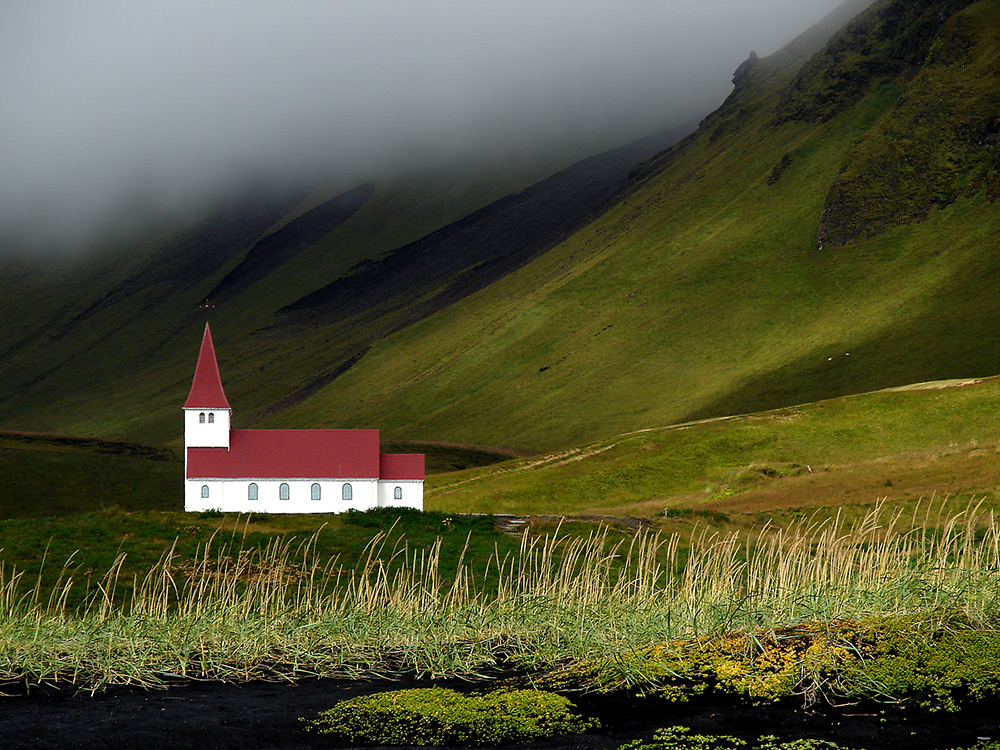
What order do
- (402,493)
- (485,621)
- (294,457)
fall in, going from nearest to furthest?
(485,621), (294,457), (402,493)

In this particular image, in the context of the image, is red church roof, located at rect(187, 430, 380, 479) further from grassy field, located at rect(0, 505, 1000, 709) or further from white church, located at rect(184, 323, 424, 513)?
grassy field, located at rect(0, 505, 1000, 709)

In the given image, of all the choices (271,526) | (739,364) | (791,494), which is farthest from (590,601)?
(739,364)

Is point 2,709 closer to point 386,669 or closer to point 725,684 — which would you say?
point 386,669

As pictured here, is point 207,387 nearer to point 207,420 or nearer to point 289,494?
point 207,420

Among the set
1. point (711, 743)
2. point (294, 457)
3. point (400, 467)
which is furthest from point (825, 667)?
point (400, 467)

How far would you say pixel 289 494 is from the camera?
68.4 m

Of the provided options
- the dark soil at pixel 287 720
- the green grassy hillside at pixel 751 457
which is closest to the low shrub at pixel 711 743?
the dark soil at pixel 287 720

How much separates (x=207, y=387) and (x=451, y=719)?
6180 centimetres

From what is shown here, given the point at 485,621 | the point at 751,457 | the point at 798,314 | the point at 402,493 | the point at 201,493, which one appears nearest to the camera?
the point at 485,621

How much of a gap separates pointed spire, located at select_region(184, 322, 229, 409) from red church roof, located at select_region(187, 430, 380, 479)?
2.74 metres

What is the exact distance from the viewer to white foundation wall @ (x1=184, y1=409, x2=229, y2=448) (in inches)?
2766

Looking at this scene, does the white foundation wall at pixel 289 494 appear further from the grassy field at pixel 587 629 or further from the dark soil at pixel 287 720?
the dark soil at pixel 287 720

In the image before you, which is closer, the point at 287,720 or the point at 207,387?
the point at 287,720

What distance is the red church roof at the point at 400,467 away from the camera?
70294mm
